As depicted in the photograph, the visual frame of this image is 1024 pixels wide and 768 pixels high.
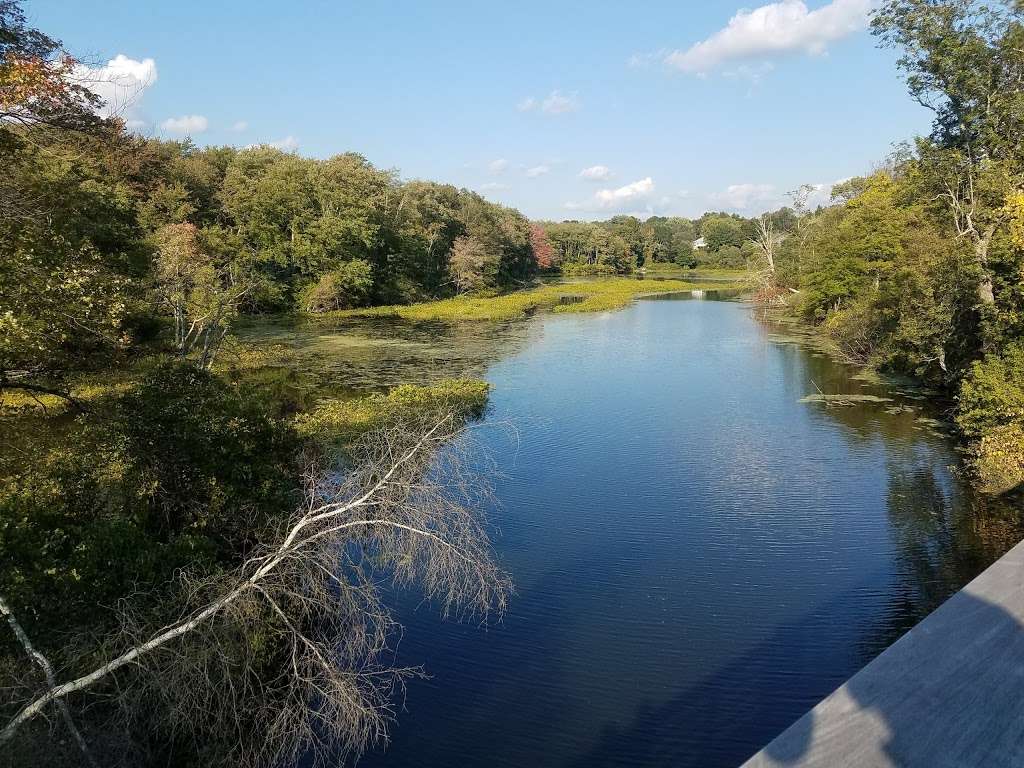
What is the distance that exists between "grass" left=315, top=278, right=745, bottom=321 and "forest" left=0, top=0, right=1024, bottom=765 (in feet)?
45.2

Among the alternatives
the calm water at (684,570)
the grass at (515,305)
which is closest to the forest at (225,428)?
the calm water at (684,570)

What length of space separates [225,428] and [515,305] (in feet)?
129

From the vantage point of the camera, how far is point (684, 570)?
11031 millimetres

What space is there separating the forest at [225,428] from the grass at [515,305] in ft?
→ 45.2

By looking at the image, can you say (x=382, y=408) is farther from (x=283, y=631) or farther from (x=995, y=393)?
(x=995, y=393)

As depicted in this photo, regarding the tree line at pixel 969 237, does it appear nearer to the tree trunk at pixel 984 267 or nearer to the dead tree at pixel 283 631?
the tree trunk at pixel 984 267

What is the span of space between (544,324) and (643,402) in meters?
19.7

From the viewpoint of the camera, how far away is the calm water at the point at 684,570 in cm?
778

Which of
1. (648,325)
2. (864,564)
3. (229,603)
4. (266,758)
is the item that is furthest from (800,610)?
(648,325)

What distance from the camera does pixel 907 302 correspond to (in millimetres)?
21750

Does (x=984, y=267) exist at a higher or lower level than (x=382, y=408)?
higher

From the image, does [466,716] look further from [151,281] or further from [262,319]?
[262,319]

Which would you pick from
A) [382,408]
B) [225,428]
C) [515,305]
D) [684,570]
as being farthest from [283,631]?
[515,305]

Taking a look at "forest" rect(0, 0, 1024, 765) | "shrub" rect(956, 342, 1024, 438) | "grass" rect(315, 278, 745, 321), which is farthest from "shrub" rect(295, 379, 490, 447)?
"grass" rect(315, 278, 745, 321)
